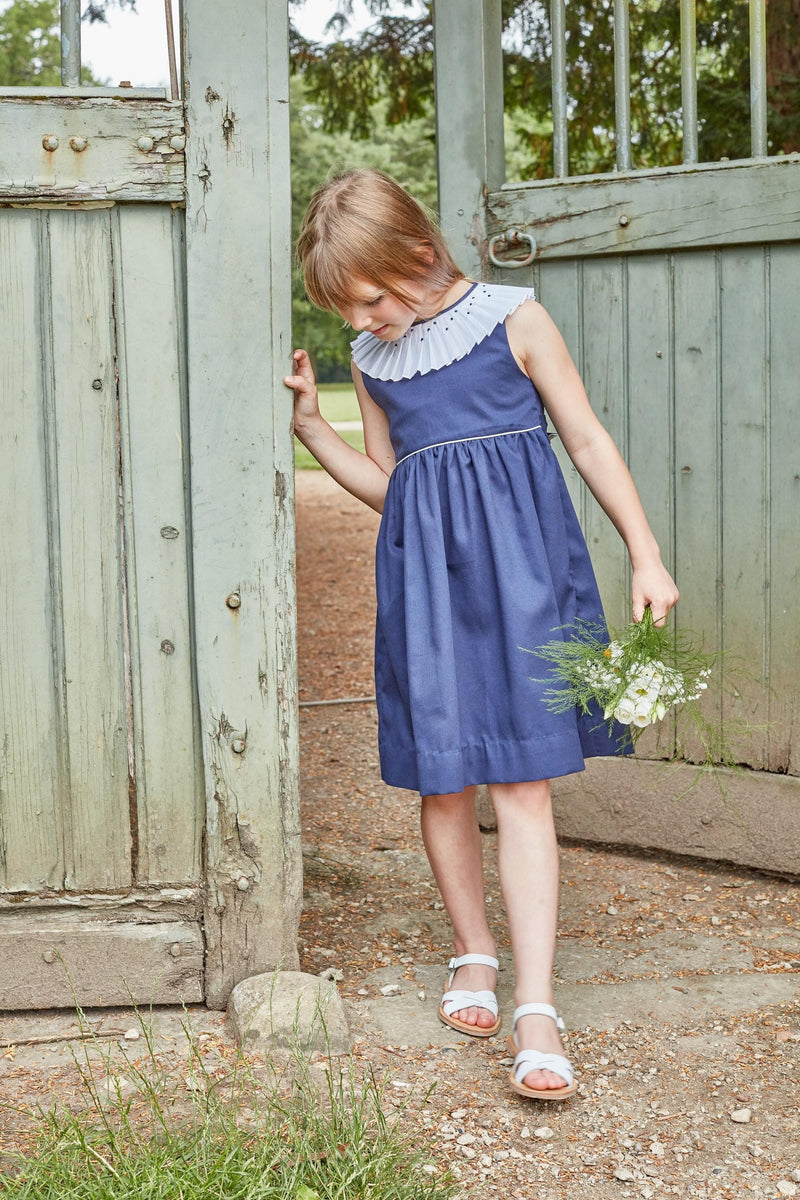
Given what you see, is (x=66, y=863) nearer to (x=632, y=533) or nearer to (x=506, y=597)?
(x=506, y=597)

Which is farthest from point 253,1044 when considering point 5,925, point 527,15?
point 527,15

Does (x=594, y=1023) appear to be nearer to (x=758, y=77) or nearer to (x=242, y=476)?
(x=242, y=476)

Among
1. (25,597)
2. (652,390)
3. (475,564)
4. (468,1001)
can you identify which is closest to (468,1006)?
(468,1001)

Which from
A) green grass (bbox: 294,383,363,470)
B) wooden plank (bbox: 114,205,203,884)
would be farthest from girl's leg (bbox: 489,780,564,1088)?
green grass (bbox: 294,383,363,470)

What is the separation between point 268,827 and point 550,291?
161cm

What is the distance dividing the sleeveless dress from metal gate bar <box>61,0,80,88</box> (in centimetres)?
76

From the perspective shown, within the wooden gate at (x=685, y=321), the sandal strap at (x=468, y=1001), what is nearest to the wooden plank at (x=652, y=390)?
the wooden gate at (x=685, y=321)

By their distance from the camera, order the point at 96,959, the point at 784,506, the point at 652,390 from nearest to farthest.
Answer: the point at 96,959, the point at 784,506, the point at 652,390

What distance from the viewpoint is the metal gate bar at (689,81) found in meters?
2.87

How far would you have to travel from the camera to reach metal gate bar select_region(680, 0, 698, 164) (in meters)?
2.87

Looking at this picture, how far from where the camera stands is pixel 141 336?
7.21 feet

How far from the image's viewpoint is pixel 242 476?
2.24 m

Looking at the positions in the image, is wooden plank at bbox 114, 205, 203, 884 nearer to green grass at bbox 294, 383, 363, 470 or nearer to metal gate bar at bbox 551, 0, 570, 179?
metal gate bar at bbox 551, 0, 570, 179

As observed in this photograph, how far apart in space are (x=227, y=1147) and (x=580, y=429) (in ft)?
4.38
